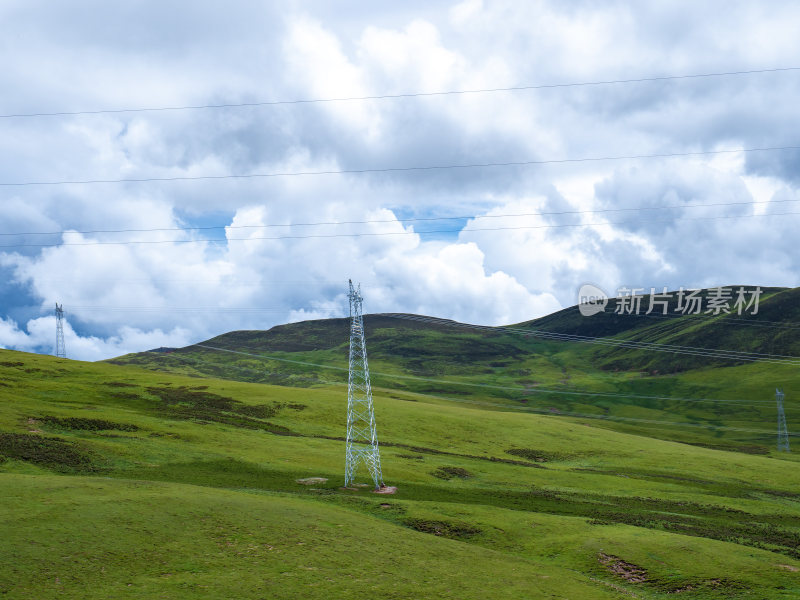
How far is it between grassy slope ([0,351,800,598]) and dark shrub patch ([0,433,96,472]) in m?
0.35

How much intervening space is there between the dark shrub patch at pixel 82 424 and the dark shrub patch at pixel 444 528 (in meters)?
53.6

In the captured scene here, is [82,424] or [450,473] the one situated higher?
[82,424]

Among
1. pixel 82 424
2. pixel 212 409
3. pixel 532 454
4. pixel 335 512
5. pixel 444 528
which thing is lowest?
pixel 532 454

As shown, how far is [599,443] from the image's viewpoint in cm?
12762

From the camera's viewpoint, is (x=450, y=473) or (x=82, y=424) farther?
(x=450, y=473)

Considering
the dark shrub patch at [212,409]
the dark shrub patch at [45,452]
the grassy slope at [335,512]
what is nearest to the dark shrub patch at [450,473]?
the grassy slope at [335,512]

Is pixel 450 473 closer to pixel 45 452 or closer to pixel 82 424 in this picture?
pixel 45 452

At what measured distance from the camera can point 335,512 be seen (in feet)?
185

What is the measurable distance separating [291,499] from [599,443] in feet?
289

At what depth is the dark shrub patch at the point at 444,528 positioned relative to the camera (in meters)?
55.7

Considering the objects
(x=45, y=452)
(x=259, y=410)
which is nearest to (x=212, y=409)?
(x=259, y=410)

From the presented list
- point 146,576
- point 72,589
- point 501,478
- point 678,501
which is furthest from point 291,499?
point 678,501

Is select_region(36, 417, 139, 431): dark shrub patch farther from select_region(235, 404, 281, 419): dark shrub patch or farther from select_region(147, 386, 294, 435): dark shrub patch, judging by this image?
select_region(235, 404, 281, 419): dark shrub patch

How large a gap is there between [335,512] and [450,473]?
3594 cm
